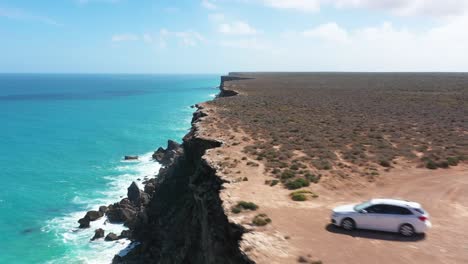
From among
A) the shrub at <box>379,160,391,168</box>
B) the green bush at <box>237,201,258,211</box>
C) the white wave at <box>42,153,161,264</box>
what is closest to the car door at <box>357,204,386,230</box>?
the green bush at <box>237,201,258,211</box>

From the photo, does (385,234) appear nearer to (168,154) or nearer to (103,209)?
(103,209)

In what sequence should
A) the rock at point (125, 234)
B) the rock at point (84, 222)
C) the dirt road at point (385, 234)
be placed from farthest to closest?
the rock at point (84, 222), the rock at point (125, 234), the dirt road at point (385, 234)

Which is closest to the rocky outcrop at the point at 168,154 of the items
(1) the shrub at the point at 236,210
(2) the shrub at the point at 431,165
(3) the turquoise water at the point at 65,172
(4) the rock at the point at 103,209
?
(3) the turquoise water at the point at 65,172

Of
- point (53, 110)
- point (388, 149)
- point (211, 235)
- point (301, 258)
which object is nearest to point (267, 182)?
point (211, 235)

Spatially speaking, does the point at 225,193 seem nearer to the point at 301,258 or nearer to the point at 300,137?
the point at 301,258

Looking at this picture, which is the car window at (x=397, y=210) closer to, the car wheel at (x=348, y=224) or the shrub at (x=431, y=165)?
the car wheel at (x=348, y=224)

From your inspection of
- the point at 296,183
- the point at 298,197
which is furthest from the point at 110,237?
the point at 298,197
